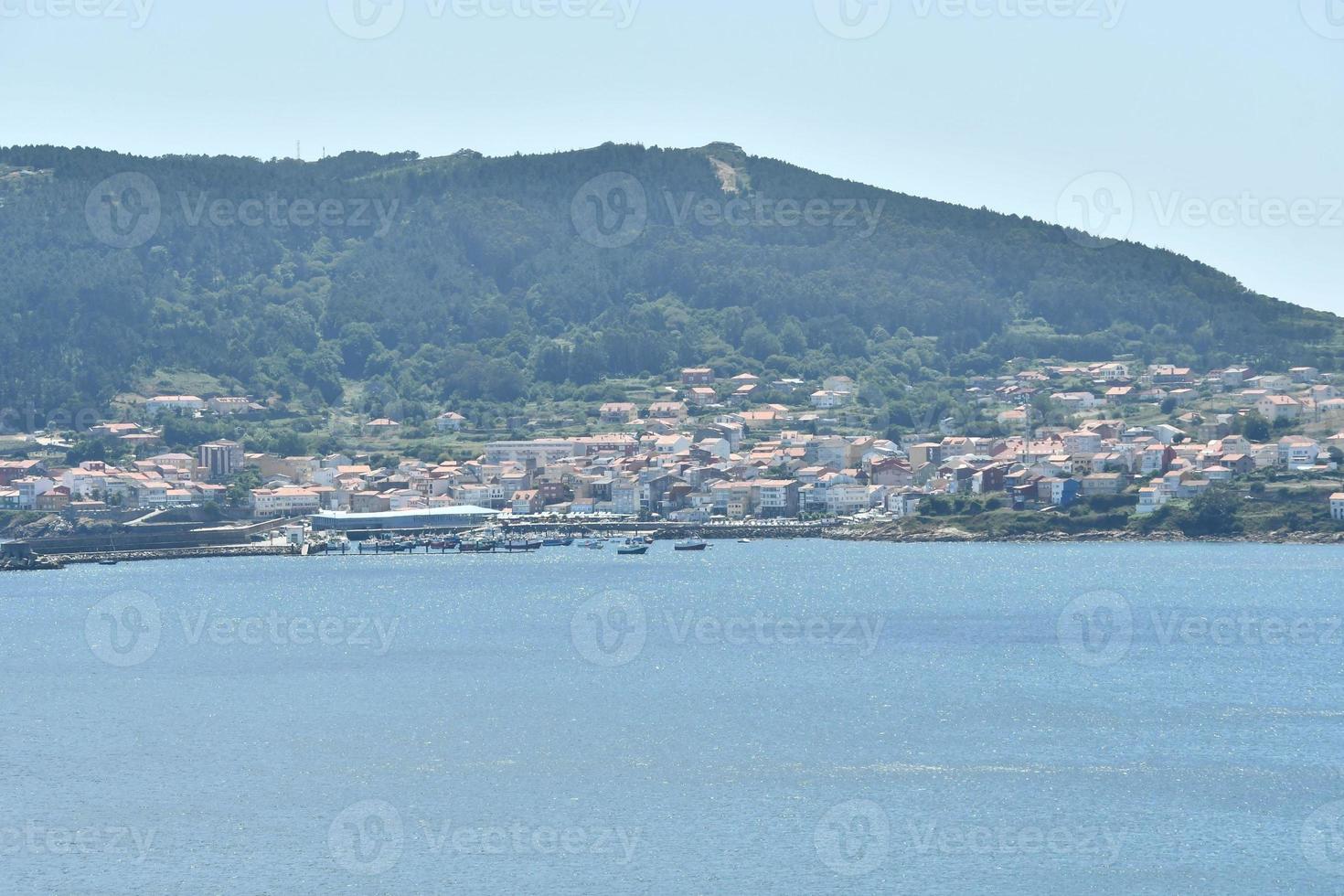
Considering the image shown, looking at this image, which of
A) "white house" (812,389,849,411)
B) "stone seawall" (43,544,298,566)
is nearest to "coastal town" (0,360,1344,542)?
"white house" (812,389,849,411)

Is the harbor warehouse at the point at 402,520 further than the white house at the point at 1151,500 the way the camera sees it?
Yes

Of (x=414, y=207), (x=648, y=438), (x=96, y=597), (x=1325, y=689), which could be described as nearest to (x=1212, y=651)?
(x=1325, y=689)

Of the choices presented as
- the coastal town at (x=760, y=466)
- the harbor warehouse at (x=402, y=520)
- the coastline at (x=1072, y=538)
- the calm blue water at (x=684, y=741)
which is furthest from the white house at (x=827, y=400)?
the calm blue water at (x=684, y=741)

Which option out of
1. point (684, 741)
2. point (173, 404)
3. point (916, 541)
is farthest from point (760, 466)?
point (684, 741)

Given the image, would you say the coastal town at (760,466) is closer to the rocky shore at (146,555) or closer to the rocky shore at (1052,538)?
the rocky shore at (1052,538)

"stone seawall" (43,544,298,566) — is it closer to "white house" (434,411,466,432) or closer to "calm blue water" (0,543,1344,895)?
"calm blue water" (0,543,1344,895)

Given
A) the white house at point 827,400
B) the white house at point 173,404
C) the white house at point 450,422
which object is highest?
the white house at point 827,400
